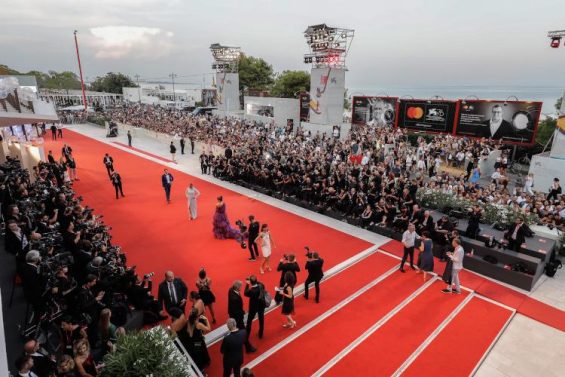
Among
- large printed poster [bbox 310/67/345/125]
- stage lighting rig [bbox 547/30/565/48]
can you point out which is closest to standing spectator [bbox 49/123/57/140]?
large printed poster [bbox 310/67/345/125]

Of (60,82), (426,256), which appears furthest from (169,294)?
(60,82)

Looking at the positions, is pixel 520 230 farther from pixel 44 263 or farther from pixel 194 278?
pixel 44 263

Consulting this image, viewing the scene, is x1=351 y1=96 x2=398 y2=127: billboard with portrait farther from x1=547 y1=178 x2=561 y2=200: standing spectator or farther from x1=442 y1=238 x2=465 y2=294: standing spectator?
x1=442 y1=238 x2=465 y2=294: standing spectator

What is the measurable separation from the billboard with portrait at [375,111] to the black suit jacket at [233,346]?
26.3 metres

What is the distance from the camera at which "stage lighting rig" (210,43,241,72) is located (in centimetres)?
4241

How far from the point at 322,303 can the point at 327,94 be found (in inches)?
902

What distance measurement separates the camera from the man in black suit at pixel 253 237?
943 centimetres

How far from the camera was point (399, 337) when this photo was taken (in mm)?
7027

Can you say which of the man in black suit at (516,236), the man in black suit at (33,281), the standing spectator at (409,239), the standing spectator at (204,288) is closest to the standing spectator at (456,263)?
the standing spectator at (409,239)

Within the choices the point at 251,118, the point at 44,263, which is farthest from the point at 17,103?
Result: the point at 251,118

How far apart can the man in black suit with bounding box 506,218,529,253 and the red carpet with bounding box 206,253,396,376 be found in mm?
3411

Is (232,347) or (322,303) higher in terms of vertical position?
(232,347)

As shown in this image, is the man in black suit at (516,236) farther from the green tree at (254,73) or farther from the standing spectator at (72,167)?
the green tree at (254,73)

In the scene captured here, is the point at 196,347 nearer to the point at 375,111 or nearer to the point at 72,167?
the point at 72,167
